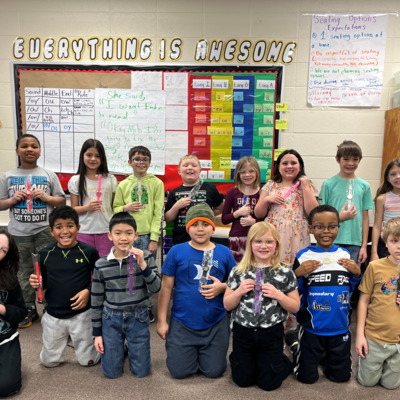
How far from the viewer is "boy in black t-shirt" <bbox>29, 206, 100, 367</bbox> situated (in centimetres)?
202

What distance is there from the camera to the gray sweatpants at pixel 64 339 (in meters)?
2.03

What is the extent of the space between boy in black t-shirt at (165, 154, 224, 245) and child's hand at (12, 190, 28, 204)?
1.04m

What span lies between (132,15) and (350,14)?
2015 millimetres

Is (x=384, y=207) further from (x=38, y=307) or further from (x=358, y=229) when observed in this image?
(x=38, y=307)

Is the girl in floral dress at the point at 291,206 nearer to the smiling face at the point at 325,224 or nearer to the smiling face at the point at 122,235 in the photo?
the smiling face at the point at 325,224

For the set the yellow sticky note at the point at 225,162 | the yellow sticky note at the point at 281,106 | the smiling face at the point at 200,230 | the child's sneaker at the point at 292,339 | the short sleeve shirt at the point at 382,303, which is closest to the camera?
the short sleeve shirt at the point at 382,303

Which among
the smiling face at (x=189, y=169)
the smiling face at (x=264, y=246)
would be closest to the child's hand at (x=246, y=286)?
the smiling face at (x=264, y=246)

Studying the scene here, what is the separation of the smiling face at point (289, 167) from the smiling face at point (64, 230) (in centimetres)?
143

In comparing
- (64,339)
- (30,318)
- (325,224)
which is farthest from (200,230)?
(30,318)

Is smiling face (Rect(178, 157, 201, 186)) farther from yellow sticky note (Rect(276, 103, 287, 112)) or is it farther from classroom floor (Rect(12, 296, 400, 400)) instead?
classroom floor (Rect(12, 296, 400, 400))

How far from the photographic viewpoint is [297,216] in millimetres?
2322

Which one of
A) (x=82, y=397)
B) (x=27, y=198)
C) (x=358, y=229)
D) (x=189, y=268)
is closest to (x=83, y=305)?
(x=82, y=397)

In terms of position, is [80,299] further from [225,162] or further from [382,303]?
[225,162]

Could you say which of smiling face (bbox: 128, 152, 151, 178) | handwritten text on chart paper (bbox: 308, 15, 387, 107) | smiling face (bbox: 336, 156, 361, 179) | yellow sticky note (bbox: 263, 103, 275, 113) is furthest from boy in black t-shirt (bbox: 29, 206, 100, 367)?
handwritten text on chart paper (bbox: 308, 15, 387, 107)
